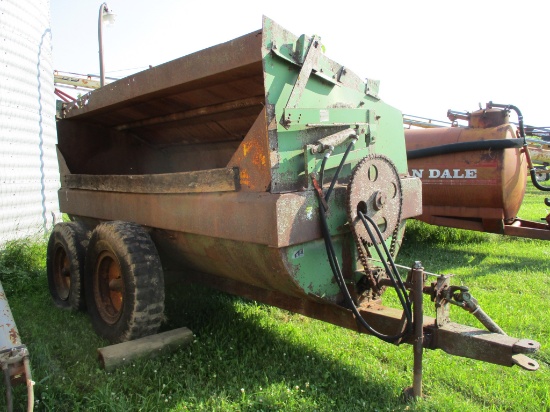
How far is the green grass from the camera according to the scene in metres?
2.36

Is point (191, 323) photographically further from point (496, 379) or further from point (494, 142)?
point (494, 142)

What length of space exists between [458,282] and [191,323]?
2.69 m

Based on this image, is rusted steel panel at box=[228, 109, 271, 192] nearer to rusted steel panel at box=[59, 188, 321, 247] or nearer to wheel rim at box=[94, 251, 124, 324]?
rusted steel panel at box=[59, 188, 321, 247]

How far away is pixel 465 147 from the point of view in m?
5.39

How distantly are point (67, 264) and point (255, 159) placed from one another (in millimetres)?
2506

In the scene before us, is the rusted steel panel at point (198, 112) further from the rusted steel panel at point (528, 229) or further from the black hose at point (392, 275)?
the rusted steel panel at point (528, 229)

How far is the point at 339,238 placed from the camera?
8.56 feet

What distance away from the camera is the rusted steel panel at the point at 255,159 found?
227cm

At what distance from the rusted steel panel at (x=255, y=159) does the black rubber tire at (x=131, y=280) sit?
923mm

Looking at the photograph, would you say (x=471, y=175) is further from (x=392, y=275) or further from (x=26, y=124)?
(x=26, y=124)

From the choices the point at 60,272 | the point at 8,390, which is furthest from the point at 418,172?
the point at 8,390

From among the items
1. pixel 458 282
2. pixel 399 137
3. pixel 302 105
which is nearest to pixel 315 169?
pixel 302 105

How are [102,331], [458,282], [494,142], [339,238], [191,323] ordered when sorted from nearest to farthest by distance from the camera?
[339,238] < [102,331] < [191,323] < [458,282] < [494,142]

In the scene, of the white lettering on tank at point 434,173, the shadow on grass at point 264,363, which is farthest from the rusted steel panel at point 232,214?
the white lettering on tank at point 434,173
